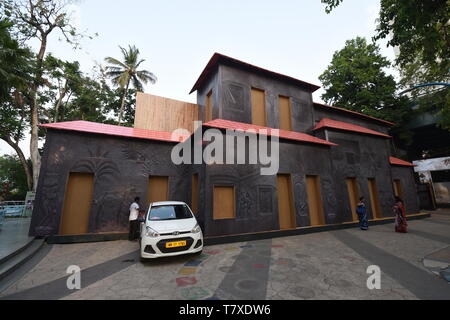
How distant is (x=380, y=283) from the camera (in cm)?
389

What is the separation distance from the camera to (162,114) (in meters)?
12.3

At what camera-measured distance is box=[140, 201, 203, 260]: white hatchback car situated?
5074 millimetres

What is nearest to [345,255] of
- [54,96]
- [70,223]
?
[70,223]

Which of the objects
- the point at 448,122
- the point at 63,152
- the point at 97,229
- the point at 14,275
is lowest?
the point at 14,275

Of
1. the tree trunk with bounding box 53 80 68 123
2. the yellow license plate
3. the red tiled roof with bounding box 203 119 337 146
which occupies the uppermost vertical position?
the tree trunk with bounding box 53 80 68 123

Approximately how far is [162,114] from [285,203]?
31.9 feet

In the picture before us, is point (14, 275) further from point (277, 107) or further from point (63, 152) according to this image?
point (277, 107)

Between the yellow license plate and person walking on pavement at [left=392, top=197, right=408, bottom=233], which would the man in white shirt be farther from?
person walking on pavement at [left=392, top=197, right=408, bottom=233]

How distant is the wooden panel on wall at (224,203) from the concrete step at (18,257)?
5907 mm

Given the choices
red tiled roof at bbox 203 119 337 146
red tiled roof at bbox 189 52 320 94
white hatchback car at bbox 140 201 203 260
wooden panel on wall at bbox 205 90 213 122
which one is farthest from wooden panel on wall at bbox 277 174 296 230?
red tiled roof at bbox 189 52 320 94

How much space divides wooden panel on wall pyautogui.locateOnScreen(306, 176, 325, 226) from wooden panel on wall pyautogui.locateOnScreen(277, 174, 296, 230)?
1.24 m

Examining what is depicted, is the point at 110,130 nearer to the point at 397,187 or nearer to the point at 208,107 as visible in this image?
the point at 208,107

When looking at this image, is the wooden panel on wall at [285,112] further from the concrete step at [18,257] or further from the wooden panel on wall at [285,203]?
the concrete step at [18,257]
